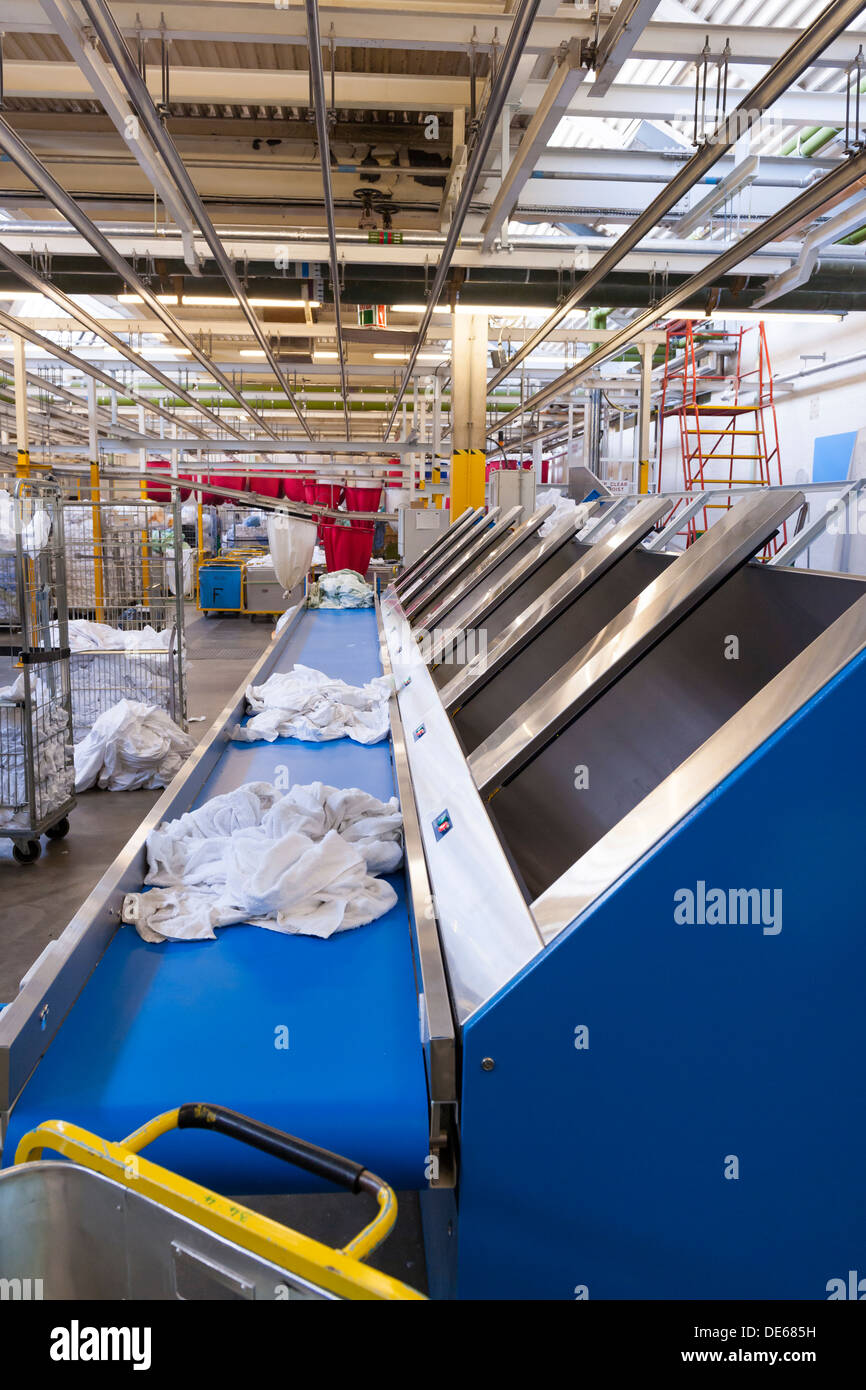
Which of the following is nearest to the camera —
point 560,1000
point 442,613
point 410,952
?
point 560,1000

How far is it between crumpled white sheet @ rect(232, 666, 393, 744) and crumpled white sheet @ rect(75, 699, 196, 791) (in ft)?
6.79

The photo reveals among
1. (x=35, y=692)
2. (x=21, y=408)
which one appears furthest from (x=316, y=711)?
(x=21, y=408)

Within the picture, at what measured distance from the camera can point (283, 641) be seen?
7113 mm

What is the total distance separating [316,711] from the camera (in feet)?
14.1

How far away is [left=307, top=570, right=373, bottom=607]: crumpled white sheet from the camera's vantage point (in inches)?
401

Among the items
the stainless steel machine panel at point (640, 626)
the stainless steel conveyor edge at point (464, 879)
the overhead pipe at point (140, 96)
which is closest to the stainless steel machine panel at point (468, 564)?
the overhead pipe at point (140, 96)

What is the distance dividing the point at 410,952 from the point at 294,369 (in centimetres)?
1250

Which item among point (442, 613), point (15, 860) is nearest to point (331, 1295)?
point (442, 613)

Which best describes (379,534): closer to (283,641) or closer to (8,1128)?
(283,641)

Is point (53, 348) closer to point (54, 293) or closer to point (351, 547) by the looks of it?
point (54, 293)

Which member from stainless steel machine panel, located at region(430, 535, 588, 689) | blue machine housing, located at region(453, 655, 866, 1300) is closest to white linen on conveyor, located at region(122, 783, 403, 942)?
blue machine housing, located at region(453, 655, 866, 1300)

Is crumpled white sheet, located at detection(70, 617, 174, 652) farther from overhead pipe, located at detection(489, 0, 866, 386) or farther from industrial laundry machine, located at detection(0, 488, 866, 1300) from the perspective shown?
industrial laundry machine, located at detection(0, 488, 866, 1300)

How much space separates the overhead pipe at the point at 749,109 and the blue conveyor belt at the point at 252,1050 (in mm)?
3042

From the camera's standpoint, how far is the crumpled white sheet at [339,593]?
10180 mm
